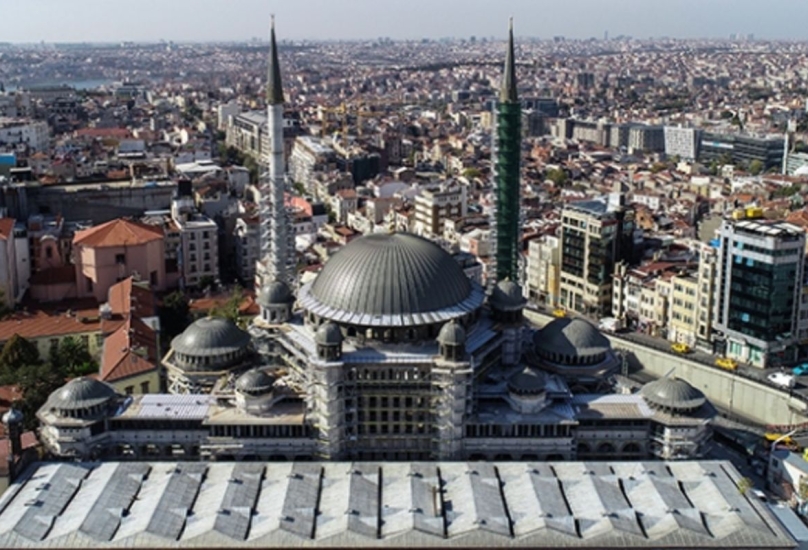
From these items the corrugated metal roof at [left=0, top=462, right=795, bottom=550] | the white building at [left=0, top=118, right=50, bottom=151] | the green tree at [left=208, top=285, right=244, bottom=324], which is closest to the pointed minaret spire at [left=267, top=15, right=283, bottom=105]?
the green tree at [left=208, top=285, right=244, bottom=324]

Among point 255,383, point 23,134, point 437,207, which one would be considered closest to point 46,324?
point 255,383

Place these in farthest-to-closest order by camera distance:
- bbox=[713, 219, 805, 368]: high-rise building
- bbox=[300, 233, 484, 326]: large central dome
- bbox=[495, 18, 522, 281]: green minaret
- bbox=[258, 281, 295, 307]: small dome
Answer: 1. bbox=[495, 18, 522, 281]: green minaret
2. bbox=[713, 219, 805, 368]: high-rise building
3. bbox=[258, 281, 295, 307]: small dome
4. bbox=[300, 233, 484, 326]: large central dome

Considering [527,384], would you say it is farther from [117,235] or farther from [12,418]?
[117,235]

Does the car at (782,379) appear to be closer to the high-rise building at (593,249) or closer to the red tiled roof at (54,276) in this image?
the high-rise building at (593,249)

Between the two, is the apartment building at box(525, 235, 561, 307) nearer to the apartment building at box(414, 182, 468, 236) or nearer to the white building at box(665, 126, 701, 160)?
the apartment building at box(414, 182, 468, 236)

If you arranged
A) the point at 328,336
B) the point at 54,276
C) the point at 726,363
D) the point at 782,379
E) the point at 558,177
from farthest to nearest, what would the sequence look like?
the point at 558,177 < the point at 54,276 < the point at 726,363 < the point at 782,379 < the point at 328,336

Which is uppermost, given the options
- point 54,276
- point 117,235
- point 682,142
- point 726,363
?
point 682,142

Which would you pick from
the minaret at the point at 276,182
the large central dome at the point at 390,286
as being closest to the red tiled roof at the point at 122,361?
the minaret at the point at 276,182
